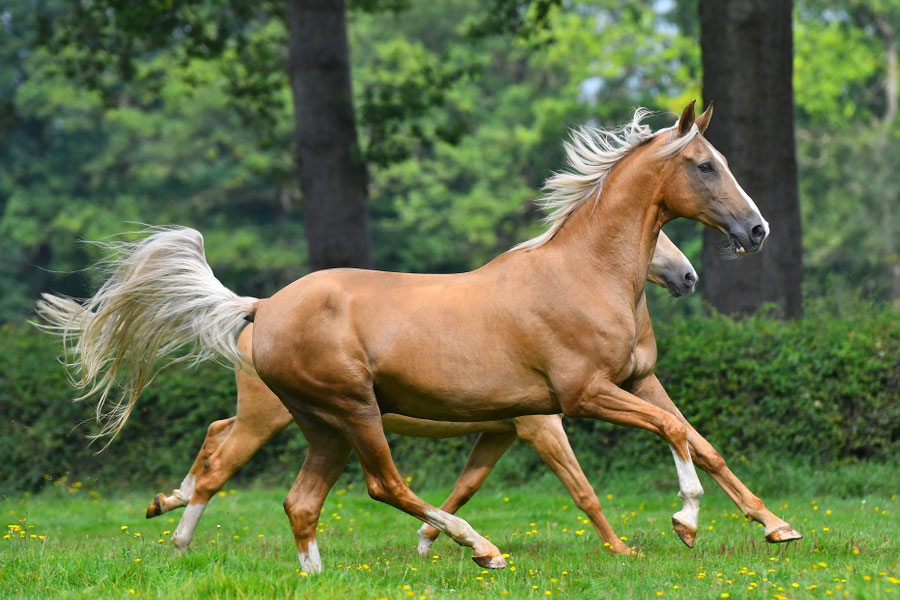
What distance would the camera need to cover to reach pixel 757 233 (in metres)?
5.93

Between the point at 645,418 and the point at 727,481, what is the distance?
788 millimetres

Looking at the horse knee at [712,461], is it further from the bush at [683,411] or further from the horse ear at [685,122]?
the bush at [683,411]

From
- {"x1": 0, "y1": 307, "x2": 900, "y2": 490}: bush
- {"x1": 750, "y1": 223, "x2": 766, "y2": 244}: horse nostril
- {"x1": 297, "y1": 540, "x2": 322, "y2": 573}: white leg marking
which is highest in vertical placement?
{"x1": 750, "y1": 223, "x2": 766, "y2": 244}: horse nostril

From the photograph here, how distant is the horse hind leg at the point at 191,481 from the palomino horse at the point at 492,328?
1639mm

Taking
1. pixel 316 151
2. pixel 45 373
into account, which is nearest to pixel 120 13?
pixel 316 151

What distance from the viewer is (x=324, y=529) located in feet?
27.9

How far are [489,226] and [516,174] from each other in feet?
7.22

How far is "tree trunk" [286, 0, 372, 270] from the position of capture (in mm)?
13281

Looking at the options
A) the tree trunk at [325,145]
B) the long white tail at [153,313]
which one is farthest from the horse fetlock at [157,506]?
the tree trunk at [325,145]

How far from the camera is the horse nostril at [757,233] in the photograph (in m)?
5.93

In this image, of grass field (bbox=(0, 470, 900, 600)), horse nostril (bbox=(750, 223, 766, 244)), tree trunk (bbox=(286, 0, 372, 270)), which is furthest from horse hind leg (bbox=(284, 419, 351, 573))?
tree trunk (bbox=(286, 0, 372, 270))

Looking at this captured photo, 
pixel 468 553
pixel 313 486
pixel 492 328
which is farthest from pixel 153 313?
pixel 468 553

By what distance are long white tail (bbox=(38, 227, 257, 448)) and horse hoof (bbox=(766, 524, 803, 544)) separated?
10.6 feet

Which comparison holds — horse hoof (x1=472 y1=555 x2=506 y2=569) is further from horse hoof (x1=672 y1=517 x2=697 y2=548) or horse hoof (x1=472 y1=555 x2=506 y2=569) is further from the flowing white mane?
the flowing white mane
